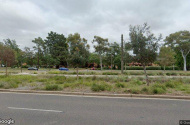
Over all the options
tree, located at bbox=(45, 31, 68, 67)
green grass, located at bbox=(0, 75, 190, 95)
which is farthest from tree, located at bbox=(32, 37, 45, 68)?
green grass, located at bbox=(0, 75, 190, 95)

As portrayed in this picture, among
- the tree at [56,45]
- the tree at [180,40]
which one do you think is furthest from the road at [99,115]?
the tree at [56,45]

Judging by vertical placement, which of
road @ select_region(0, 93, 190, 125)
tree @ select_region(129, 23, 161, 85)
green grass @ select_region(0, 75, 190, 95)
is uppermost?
tree @ select_region(129, 23, 161, 85)

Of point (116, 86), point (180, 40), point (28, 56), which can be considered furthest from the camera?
point (28, 56)

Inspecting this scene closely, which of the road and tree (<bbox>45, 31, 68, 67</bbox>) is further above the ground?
tree (<bbox>45, 31, 68, 67</bbox>)

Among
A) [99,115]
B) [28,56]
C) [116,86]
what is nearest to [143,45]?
[116,86]

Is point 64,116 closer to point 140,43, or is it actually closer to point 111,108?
point 111,108

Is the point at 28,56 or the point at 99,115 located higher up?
the point at 28,56

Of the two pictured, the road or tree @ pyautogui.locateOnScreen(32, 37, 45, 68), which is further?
tree @ pyautogui.locateOnScreen(32, 37, 45, 68)

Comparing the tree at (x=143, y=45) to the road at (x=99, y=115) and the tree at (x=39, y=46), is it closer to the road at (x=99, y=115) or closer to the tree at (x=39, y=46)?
the road at (x=99, y=115)

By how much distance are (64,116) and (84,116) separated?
0.73 metres

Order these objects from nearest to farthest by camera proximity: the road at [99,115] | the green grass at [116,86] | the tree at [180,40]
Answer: the road at [99,115]
the green grass at [116,86]
the tree at [180,40]

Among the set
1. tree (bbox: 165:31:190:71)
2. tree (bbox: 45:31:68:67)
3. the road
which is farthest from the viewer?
tree (bbox: 45:31:68:67)

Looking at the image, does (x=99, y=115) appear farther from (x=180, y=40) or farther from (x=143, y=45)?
(x=180, y=40)

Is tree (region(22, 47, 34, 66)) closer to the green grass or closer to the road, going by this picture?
the green grass
